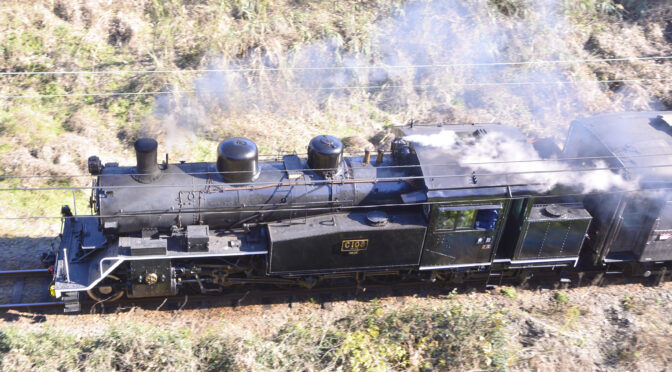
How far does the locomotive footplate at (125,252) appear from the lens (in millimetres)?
10797

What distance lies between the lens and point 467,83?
20078mm

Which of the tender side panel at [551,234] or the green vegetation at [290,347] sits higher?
the tender side panel at [551,234]

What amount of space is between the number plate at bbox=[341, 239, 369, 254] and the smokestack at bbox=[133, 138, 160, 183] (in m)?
3.79

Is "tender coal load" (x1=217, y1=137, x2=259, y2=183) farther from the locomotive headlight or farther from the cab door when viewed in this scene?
the cab door

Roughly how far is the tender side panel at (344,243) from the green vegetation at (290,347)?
1.10 meters

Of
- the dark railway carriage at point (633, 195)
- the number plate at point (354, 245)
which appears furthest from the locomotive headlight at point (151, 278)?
the dark railway carriage at point (633, 195)

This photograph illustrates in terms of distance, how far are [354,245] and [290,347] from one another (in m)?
2.25

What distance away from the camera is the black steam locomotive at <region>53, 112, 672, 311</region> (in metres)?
11.1

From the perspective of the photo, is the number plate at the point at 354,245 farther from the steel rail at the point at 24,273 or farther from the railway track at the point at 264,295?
the steel rail at the point at 24,273

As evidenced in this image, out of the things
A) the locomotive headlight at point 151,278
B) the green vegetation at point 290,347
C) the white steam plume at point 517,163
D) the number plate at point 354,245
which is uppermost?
the white steam plume at point 517,163

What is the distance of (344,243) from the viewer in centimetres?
1136

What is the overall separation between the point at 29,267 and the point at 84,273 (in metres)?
2.71

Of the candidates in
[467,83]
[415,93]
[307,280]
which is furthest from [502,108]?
[307,280]

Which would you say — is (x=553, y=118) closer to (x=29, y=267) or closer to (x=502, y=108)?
(x=502, y=108)
